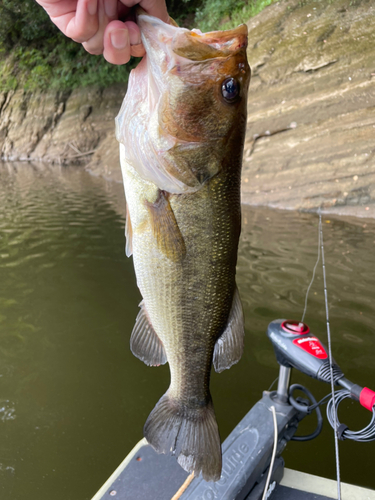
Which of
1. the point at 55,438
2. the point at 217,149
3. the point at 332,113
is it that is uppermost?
the point at 332,113

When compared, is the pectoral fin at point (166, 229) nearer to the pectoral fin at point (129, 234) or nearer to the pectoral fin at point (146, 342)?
the pectoral fin at point (129, 234)

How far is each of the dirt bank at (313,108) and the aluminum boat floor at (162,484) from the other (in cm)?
737

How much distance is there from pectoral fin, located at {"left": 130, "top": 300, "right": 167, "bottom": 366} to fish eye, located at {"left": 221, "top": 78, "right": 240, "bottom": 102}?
2.97ft

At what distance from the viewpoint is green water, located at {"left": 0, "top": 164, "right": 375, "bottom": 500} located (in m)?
3.08

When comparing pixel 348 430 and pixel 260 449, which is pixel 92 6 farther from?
pixel 260 449

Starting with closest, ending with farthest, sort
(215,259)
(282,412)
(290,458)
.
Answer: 1. (215,259)
2. (282,412)
3. (290,458)

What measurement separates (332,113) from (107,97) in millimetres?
13556

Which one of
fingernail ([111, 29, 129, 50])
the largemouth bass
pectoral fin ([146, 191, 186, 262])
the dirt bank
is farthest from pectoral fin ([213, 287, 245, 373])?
the dirt bank

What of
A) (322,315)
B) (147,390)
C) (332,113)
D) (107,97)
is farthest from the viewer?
(107,97)

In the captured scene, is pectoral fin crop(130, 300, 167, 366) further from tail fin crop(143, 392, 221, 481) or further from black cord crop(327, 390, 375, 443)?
black cord crop(327, 390, 375, 443)

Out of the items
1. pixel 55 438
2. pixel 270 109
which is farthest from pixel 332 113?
pixel 55 438

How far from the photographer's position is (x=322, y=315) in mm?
4727

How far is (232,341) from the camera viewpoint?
166 cm

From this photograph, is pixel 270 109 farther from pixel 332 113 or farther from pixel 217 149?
pixel 217 149
